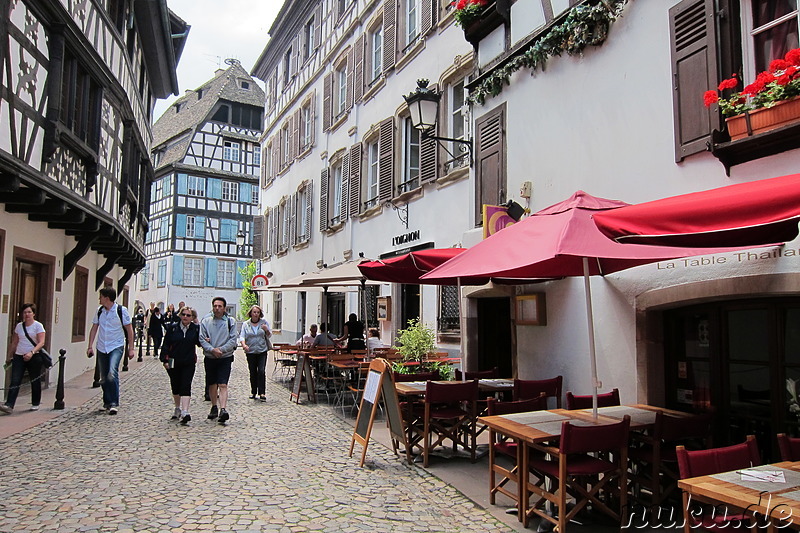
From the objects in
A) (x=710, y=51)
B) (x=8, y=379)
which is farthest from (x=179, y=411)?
(x=710, y=51)

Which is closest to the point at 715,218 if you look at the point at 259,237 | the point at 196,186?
the point at 259,237

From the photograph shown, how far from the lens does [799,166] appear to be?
4559mm

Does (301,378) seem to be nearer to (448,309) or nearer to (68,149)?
(448,309)

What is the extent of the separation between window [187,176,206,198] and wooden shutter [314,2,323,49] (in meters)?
19.5

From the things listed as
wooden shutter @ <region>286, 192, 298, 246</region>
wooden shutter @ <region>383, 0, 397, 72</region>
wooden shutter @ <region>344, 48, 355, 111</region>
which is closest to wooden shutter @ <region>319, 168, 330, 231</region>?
wooden shutter @ <region>344, 48, 355, 111</region>

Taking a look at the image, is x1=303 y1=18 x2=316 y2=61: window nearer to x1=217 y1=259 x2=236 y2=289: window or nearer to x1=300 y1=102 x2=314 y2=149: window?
x1=300 y1=102 x2=314 y2=149: window

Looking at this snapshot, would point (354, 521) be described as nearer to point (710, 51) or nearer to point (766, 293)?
point (766, 293)

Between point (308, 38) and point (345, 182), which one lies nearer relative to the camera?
point (345, 182)

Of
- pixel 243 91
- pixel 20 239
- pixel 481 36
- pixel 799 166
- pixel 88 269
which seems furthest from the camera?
pixel 243 91

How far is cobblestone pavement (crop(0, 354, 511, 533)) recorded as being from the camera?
14.9 feet

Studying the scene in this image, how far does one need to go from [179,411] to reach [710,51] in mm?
7579

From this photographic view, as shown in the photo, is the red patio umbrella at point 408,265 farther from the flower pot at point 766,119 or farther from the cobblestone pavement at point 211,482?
the flower pot at point 766,119

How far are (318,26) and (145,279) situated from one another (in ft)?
94.8

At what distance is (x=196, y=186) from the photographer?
127 feet
